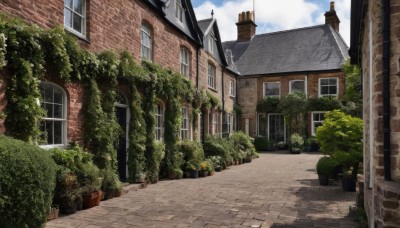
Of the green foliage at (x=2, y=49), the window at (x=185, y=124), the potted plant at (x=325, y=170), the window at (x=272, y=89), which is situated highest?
the window at (x=272, y=89)

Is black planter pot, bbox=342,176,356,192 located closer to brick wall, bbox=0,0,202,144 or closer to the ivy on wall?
the ivy on wall

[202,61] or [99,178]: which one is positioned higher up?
[202,61]

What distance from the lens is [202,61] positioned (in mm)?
16500

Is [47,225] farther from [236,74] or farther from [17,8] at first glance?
[236,74]

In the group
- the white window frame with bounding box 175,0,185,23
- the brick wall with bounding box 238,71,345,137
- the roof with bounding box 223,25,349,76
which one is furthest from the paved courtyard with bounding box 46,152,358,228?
the roof with bounding box 223,25,349,76

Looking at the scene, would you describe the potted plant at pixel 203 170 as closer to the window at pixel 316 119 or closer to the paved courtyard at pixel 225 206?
the paved courtyard at pixel 225 206

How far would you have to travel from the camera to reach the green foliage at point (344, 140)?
29.5 feet

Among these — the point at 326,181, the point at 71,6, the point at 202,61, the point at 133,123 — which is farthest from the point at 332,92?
the point at 71,6

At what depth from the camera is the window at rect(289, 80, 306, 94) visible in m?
24.3

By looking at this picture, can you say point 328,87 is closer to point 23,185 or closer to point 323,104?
point 323,104

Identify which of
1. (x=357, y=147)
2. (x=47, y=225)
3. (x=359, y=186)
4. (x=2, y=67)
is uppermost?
(x=2, y=67)

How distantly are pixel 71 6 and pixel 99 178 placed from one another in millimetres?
4405

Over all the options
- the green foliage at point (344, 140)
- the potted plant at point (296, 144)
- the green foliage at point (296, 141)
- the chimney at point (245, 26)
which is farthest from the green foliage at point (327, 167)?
the chimney at point (245, 26)

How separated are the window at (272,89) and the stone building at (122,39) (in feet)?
27.9
